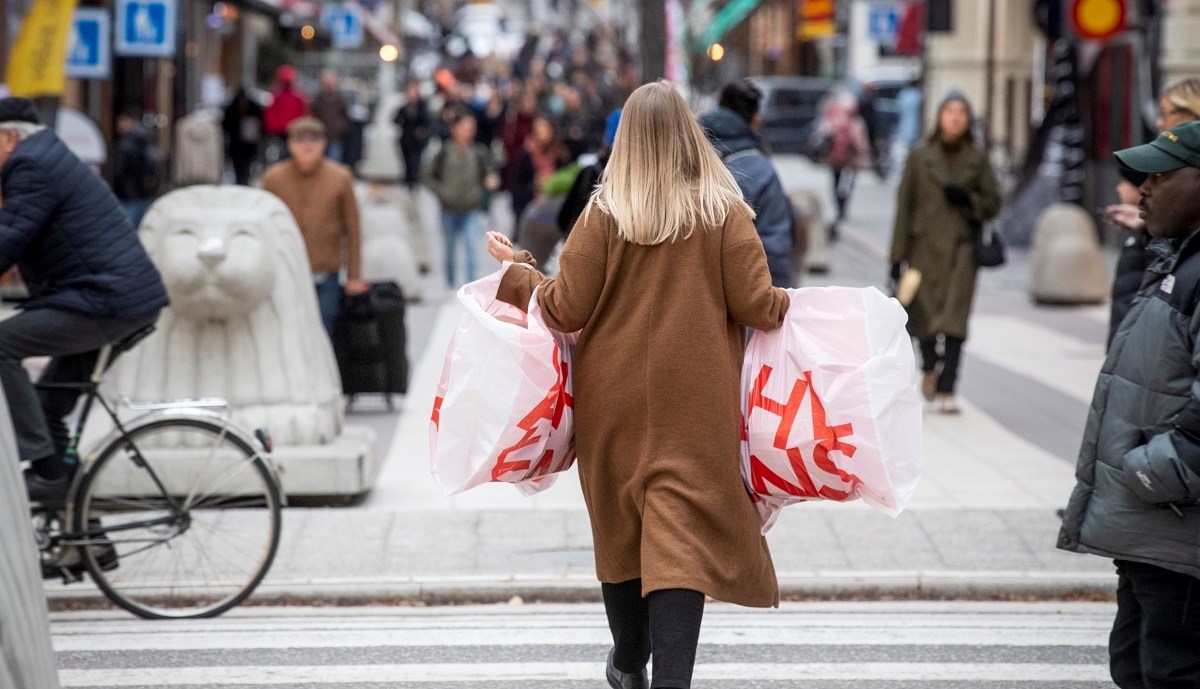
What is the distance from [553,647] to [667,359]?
1856 mm

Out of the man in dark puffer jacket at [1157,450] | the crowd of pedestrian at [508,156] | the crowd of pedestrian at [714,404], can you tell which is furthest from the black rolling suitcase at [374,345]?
the man in dark puffer jacket at [1157,450]

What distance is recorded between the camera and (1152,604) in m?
4.42

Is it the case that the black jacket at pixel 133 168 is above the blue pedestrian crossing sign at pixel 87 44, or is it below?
below

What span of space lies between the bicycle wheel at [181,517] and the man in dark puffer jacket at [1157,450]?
9.57ft

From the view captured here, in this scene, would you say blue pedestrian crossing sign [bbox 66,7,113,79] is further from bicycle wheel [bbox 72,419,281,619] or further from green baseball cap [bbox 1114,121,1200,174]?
green baseball cap [bbox 1114,121,1200,174]

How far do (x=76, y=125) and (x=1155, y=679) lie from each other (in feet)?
44.2

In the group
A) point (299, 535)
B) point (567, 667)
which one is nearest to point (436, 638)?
point (567, 667)

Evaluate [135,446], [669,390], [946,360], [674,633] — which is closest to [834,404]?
[669,390]

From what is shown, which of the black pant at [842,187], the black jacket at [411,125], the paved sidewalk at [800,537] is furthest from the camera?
the black jacket at [411,125]

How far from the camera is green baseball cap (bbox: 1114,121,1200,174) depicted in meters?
4.44

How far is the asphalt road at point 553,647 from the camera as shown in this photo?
18.0ft

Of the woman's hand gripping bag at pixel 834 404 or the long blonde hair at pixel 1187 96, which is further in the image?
the long blonde hair at pixel 1187 96

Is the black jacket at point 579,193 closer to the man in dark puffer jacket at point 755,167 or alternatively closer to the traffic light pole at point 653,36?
the man in dark puffer jacket at point 755,167

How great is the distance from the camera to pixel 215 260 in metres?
7.43
